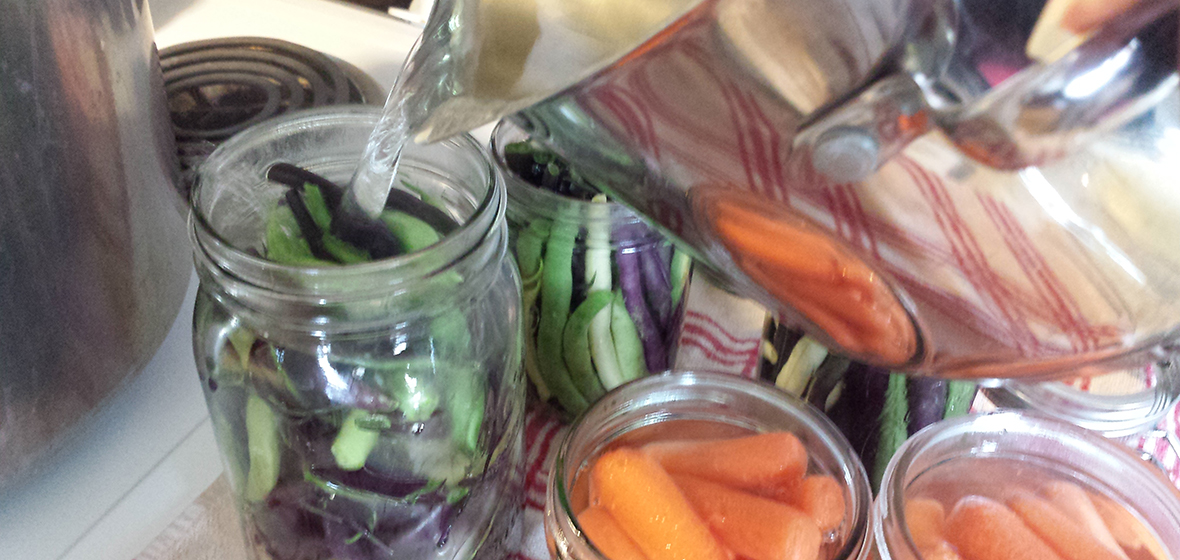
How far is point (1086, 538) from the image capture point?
1.21 ft

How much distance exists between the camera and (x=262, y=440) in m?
0.37

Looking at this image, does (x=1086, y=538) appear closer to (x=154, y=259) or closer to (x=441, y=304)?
(x=441, y=304)

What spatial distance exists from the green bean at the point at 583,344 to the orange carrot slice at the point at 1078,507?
231 mm

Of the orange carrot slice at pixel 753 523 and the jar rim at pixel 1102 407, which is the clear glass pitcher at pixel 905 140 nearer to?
the orange carrot slice at pixel 753 523

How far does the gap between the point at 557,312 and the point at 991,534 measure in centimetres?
25

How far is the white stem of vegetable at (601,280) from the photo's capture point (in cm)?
46

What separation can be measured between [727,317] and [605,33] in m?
0.42

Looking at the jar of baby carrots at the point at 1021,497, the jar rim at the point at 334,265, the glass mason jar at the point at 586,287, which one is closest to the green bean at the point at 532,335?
the glass mason jar at the point at 586,287

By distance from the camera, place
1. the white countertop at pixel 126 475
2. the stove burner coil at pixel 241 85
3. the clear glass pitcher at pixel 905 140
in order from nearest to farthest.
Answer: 1. the clear glass pitcher at pixel 905 140
2. the white countertop at pixel 126 475
3. the stove burner coil at pixel 241 85

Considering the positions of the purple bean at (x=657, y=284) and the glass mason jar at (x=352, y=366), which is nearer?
the glass mason jar at (x=352, y=366)

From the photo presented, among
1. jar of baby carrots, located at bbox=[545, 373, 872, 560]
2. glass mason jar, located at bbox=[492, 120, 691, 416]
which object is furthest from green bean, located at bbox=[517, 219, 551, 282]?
jar of baby carrots, located at bbox=[545, 373, 872, 560]

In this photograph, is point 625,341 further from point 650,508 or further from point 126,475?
point 126,475

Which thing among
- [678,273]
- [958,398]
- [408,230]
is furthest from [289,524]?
[958,398]

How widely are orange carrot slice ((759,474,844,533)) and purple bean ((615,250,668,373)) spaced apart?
132 mm
